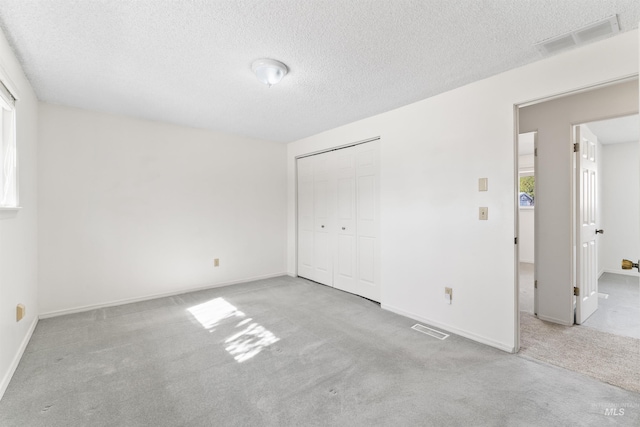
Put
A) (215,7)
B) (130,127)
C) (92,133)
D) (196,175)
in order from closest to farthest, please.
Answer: (215,7) < (92,133) < (130,127) < (196,175)

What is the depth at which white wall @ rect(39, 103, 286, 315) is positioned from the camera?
3131 mm

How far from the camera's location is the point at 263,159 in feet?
15.6

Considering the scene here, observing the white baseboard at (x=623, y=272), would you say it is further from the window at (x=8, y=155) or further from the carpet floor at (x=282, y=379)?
the window at (x=8, y=155)

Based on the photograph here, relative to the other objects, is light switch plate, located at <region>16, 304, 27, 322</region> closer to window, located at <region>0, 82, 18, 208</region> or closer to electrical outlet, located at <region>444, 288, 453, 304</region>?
window, located at <region>0, 82, 18, 208</region>


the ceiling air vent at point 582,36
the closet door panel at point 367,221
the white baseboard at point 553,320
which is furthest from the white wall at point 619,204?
the closet door panel at point 367,221

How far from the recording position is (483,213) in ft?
8.22

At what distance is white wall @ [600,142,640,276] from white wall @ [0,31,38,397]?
7.76 m

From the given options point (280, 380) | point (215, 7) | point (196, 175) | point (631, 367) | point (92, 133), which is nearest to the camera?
point (215, 7)

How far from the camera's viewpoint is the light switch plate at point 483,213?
2485 millimetres

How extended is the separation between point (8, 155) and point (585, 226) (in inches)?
206

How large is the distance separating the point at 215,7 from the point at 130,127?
2.62m

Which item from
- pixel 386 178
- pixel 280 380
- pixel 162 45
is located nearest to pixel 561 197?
pixel 386 178

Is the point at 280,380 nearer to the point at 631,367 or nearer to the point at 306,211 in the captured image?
the point at 631,367

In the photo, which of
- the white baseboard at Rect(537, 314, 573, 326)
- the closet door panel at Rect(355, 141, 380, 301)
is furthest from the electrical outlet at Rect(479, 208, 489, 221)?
the white baseboard at Rect(537, 314, 573, 326)
